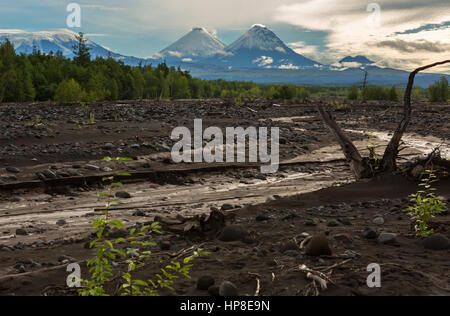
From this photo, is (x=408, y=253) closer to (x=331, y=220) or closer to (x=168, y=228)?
(x=331, y=220)

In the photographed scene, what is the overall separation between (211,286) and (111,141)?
36.9 feet

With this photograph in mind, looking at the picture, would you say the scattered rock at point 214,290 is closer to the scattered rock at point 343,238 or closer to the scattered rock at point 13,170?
the scattered rock at point 343,238

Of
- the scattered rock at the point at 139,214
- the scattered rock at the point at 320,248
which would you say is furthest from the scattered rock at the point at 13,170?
the scattered rock at the point at 320,248

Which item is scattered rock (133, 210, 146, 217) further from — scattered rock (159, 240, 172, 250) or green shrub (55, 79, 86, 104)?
green shrub (55, 79, 86, 104)

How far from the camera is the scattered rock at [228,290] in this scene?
11.6ft

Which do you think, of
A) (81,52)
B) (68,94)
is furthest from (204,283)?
(81,52)

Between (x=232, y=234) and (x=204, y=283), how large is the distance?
162 centimetres

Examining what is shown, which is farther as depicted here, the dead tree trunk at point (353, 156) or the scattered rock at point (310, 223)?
the dead tree trunk at point (353, 156)

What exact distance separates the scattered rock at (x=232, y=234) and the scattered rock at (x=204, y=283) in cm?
151

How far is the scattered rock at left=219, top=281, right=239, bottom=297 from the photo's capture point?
139 inches

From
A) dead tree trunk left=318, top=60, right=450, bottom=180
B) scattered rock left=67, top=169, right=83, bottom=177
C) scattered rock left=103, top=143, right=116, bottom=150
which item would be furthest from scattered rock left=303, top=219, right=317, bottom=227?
scattered rock left=103, top=143, right=116, bottom=150

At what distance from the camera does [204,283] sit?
3770 millimetres

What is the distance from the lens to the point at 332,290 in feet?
11.6
